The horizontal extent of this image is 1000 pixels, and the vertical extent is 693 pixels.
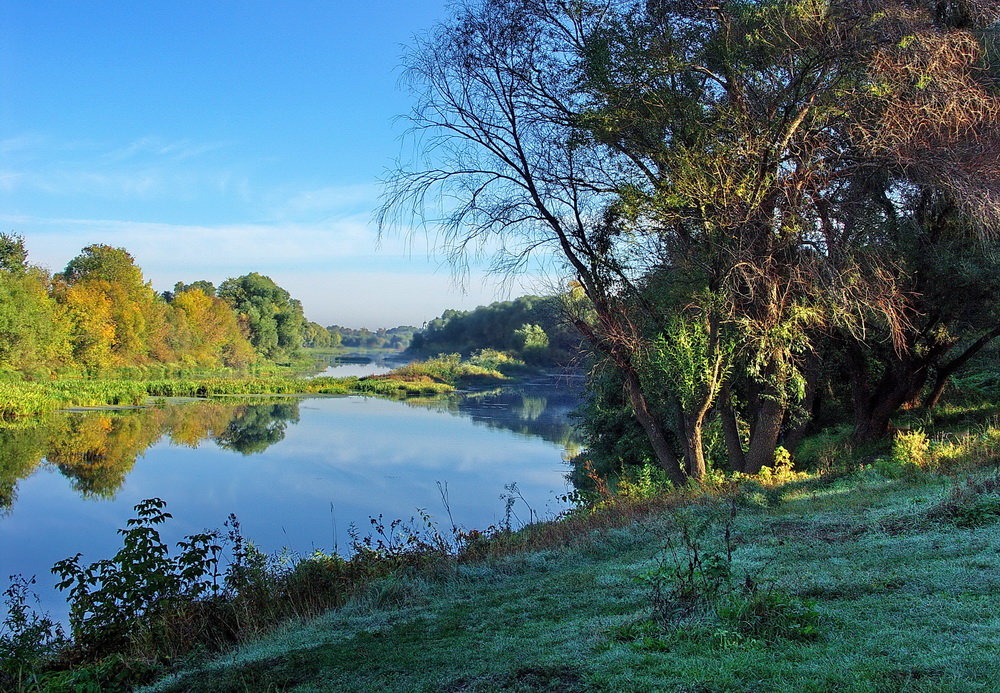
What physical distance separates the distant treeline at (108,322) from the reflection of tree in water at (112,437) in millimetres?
7300

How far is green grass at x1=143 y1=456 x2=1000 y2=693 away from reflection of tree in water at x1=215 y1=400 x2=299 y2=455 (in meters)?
20.3

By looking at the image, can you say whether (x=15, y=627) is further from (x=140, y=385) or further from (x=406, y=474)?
(x=140, y=385)

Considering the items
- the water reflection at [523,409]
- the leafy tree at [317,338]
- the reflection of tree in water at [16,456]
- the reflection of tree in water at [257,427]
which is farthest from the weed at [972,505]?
the leafy tree at [317,338]

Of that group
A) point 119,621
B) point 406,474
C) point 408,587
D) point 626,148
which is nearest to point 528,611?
point 408,587

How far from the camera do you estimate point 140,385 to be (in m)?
42.4

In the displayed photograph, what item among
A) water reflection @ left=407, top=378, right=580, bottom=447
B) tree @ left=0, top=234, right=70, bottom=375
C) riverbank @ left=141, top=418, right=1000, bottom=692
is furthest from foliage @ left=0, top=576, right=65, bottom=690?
tree @ left=0, top=234, right=70, bottom=375

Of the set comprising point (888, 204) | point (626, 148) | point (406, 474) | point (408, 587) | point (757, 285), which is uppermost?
point (626, 148)

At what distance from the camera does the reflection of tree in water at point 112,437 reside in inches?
768

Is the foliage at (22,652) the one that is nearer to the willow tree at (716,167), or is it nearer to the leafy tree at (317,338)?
the willow tree at (716,167)

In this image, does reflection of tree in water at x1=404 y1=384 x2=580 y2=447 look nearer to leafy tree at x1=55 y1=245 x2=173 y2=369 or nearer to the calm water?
the calm water

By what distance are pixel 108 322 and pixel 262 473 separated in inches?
1298

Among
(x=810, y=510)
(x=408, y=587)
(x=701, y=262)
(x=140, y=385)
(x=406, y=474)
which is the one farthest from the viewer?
(x=140, y=385)

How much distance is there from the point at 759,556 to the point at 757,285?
572cm

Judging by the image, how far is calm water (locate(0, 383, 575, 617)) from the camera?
1409cm
